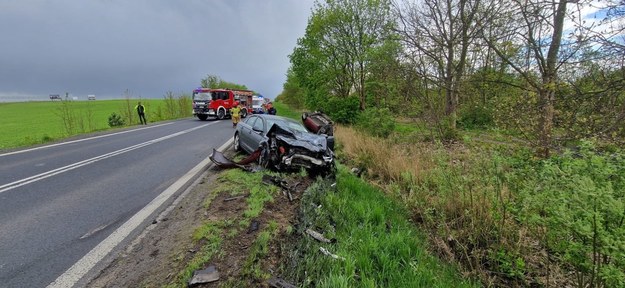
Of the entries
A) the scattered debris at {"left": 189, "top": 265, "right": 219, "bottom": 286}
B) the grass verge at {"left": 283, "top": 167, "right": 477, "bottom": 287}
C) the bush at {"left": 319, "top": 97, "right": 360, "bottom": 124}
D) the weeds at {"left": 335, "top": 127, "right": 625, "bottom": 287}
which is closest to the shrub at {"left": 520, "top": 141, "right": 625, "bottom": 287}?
the weeds at {"left": 335, "top": 127, "right": 625, "bottom": 287}

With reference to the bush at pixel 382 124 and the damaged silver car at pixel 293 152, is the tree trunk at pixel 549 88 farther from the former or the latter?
the bush at pixel 382 124

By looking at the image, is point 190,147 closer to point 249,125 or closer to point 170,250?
point 249,125

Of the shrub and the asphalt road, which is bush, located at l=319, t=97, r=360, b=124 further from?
the shrub

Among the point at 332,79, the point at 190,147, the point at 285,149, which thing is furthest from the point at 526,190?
the point at 332,79

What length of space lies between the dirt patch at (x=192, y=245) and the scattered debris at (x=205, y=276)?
51mm

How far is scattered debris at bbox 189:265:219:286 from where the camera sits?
254 cm

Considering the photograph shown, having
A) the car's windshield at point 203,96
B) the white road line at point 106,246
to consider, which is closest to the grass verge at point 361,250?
the white road line at point 106,246

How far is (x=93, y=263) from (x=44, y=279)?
0.38 meters

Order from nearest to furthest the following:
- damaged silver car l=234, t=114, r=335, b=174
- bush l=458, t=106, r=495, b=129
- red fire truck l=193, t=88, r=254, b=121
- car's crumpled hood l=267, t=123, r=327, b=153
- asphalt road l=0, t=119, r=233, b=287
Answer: asphalt road l=0, t=119, r=233, b=287, damaged silver car l=234, t=114, r=335, b=174, car's crumpled hood l=267, t=123, r=327, b=153, bush l=458, t=106, r=495, b=129, red fire truck l=193, t=88, r=254, b=121

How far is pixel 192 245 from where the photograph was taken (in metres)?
3.23

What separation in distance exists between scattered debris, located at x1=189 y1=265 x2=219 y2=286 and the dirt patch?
51 millimetres

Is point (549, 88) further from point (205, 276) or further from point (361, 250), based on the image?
point (205, 276)

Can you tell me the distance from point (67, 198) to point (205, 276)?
3.81 meters

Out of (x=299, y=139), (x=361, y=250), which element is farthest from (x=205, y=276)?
(x=299, y=139)
